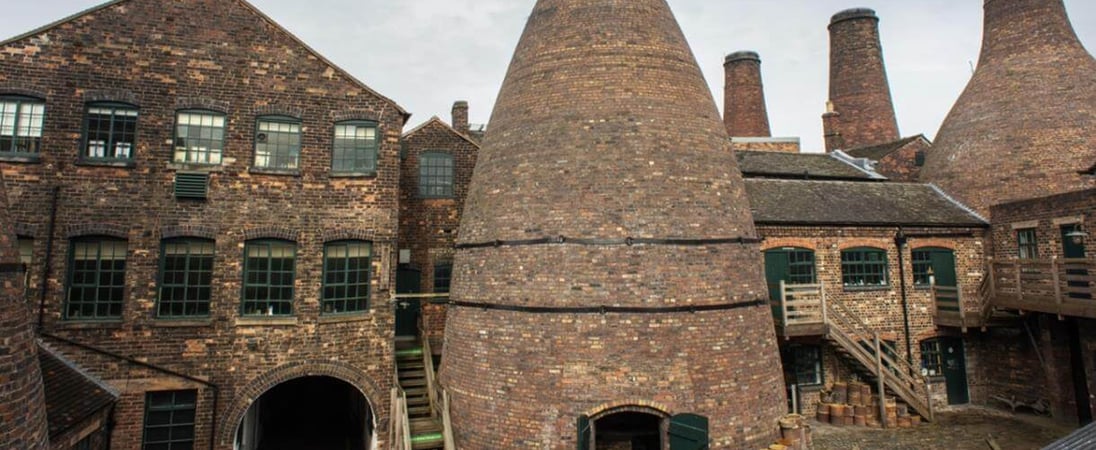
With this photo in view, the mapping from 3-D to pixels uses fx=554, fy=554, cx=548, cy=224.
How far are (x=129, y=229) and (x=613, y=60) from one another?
32.2 ft

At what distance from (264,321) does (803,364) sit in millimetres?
13148

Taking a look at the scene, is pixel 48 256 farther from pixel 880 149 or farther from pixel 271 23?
pixel 880 149

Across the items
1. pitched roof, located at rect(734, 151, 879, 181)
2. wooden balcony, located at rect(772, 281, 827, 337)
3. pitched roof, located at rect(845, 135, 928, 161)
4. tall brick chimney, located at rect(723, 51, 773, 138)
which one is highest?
tall brick chimney, located at rect(723, 51, 773, 138)

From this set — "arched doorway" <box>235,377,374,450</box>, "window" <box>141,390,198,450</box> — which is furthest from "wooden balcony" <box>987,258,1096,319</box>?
"window" <box>141,390,198,450</box>

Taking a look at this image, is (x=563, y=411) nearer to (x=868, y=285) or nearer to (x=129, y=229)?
(x=129, y=229)

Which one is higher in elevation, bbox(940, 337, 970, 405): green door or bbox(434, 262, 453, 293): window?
bbox(434, 262, 453, 293): window

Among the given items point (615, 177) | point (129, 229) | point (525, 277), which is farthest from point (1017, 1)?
point (129, 229)

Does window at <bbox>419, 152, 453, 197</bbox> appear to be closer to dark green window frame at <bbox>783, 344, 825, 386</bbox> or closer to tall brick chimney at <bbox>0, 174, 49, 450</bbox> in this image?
tall brick chimney at <bbox>0, 174, 49, 450</bbox>

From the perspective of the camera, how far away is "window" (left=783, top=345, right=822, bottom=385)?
14594 mm

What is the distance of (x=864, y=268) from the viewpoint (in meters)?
15.4

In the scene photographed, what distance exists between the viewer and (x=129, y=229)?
10750 millimetres

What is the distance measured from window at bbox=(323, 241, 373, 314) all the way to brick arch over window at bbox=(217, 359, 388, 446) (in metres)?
1.14

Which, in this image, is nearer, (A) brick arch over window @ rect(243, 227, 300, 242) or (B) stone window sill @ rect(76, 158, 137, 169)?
(B) stone window sill @ rect(76, 158, 137, 169)

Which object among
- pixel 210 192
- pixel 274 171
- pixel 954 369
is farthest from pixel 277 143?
pixel 954 369
